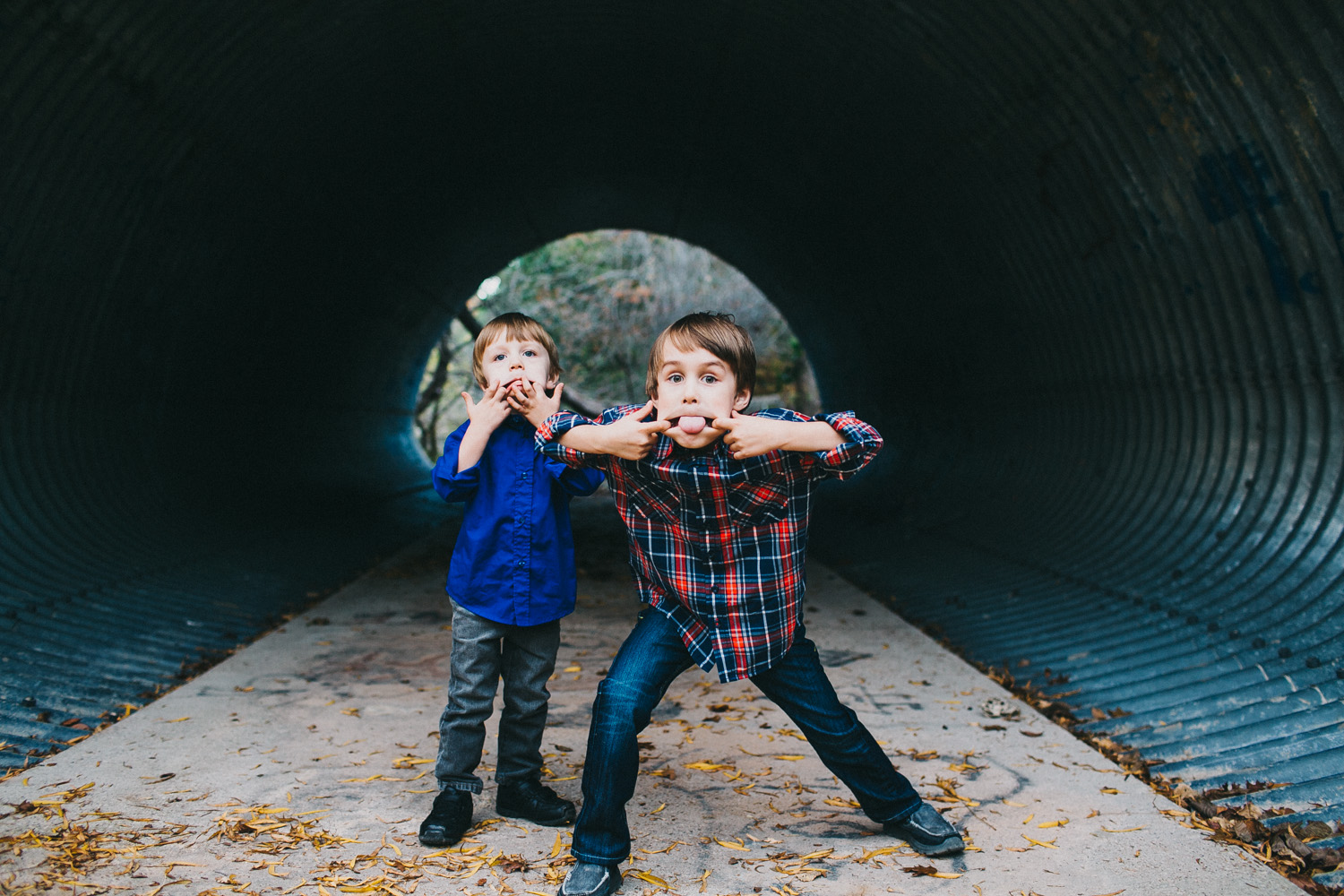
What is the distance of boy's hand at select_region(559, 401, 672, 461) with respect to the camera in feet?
8.75

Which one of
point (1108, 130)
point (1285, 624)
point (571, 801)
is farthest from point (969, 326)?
point (571, 801)

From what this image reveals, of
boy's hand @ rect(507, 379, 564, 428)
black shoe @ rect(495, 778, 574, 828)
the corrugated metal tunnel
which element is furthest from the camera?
the corrugated metal tunnel

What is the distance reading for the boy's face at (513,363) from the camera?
3.12 m

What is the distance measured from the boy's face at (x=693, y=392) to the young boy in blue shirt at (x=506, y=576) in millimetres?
418

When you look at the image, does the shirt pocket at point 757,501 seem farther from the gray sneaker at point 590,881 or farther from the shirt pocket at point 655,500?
the gray sneaker at point 590,881

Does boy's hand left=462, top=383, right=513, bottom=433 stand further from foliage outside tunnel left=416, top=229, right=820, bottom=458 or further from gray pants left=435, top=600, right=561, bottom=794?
foliage outside tunnel left=416, top=229, right=820, bottom=458

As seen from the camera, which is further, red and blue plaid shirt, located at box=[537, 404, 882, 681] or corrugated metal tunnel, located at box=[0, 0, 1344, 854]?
corrugated metal tunnel, located at box=[0, 0, 1344, 854]

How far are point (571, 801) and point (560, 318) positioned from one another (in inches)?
866

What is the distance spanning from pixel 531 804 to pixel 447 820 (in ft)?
0.96

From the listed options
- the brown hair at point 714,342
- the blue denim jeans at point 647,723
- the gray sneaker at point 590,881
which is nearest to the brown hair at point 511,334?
the brown hair at point 714,342

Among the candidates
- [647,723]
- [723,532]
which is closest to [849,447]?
[723,532]

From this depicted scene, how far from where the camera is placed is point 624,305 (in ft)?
80.2

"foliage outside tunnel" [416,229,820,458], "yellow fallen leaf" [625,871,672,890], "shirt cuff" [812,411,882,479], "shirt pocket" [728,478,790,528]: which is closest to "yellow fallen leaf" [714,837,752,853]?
"yellow fallen leaf" [625,871,672,890]

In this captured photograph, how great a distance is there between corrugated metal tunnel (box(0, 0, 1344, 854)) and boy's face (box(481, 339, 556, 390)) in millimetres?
2531
